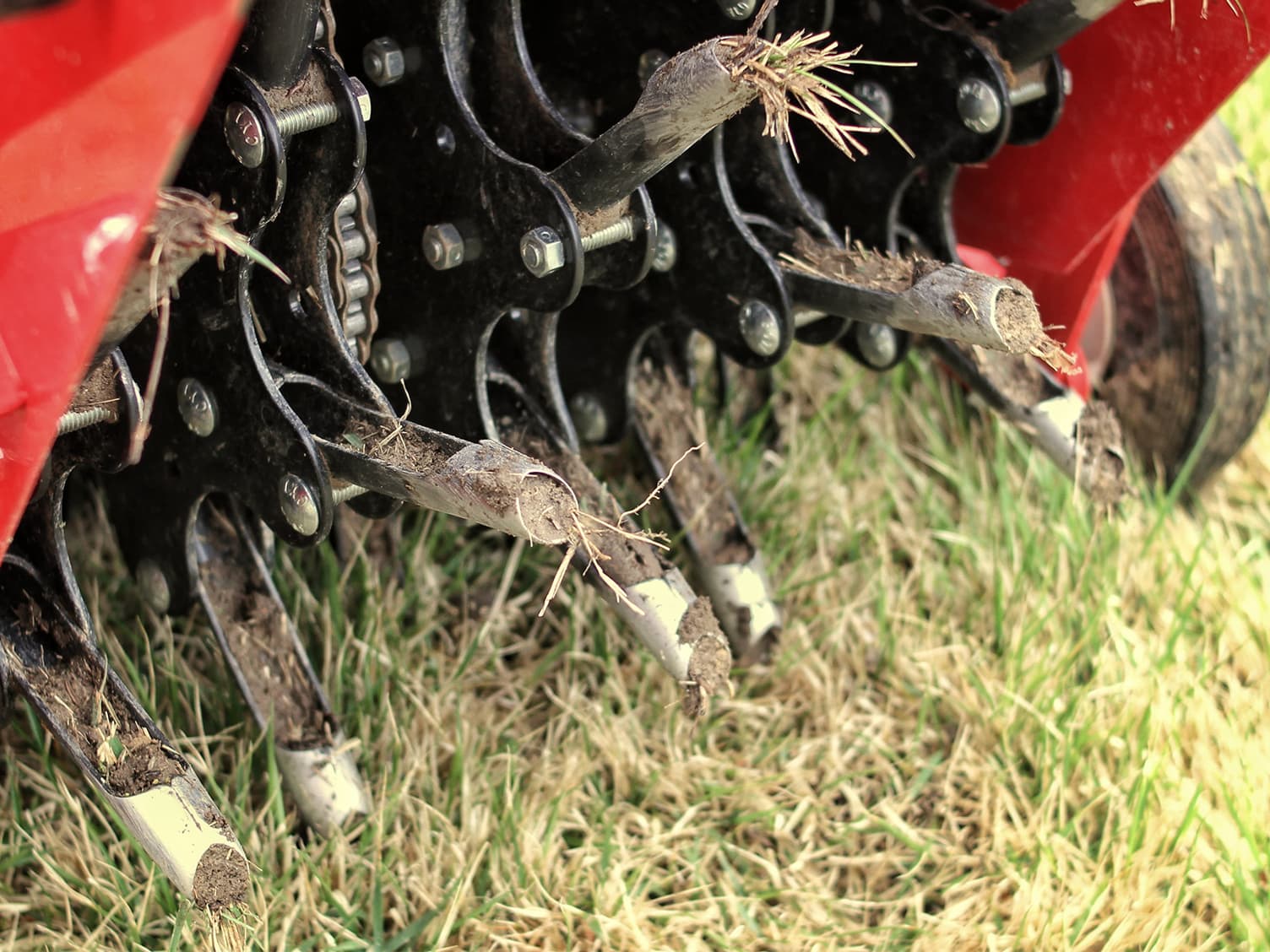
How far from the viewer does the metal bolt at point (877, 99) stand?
1.66 meters

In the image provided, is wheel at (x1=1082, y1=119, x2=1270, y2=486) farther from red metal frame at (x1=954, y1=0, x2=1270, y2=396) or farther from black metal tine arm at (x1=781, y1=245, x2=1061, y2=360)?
black metal tine arm at (x1=781, y1=245, x2=1061, y2=360)

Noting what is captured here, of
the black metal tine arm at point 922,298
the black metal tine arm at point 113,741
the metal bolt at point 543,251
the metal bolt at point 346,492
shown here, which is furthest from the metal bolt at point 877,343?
the black metal tine arm at point 113,741

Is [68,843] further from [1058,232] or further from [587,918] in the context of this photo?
[1058,232]

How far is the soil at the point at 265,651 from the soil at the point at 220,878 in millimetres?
243

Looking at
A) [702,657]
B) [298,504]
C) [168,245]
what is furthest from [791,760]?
[168,245]

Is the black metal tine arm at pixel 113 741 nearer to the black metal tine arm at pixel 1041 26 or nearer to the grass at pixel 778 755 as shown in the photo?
the grass at pixel 778 755

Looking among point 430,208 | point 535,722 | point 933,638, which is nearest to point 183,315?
point 430,208

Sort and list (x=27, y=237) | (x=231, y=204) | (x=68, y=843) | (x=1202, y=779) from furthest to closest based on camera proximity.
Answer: (x=1202, y=779) < (x=68, y=843) < (x=231, y=204) < (x=27, y=237)

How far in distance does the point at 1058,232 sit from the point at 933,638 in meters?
0.52

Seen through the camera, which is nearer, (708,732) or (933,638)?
(708,732)

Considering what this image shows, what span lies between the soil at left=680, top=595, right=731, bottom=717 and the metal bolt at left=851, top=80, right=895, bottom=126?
630 millimetres

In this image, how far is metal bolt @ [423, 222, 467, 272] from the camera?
1415mm

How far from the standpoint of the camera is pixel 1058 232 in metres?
1.81

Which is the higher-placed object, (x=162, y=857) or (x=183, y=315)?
(x=183, y=315)
